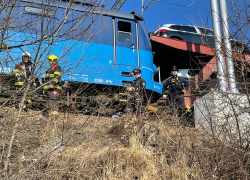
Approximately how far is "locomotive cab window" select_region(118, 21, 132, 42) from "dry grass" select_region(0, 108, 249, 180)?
3.43m

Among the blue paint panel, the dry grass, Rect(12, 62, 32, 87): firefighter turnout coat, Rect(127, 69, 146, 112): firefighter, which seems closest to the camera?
the dry grass

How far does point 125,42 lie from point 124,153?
471 cm

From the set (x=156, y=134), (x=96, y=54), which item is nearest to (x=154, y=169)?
(x=156, y=134)

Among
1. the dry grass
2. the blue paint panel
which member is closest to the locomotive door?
the blue paint panel

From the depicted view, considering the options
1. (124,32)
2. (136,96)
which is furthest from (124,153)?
(124,32)

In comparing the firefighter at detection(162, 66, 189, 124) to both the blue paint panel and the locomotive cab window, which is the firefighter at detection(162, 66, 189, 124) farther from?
the locomotive cab window

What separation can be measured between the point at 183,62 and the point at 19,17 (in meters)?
7.86

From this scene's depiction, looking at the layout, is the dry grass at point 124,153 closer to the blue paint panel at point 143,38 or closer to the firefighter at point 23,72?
the firefighter at point 23,72

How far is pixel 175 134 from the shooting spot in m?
6.25

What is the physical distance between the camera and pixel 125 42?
9.94m

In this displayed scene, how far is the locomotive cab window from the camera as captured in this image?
997cm

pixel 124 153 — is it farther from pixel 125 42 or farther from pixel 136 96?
pixel 125 42

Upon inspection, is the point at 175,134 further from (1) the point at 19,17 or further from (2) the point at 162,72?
(2) the point at 162,72

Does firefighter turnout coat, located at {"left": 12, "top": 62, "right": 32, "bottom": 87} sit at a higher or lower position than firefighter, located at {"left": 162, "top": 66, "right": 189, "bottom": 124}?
lower
